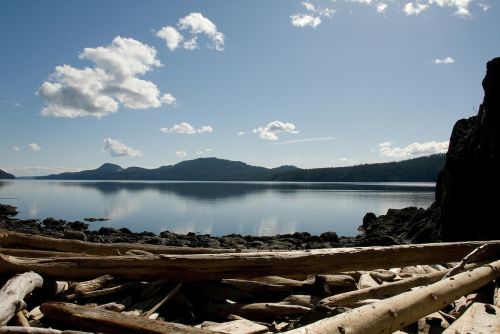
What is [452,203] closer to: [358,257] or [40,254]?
[358,257]

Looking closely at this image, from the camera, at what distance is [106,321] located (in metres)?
4.56

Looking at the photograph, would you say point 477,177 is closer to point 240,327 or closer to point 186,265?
point 186,265

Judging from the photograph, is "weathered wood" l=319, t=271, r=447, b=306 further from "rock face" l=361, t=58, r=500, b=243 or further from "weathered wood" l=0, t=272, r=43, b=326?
"rock face" l=361, t=58, r=500, b=243

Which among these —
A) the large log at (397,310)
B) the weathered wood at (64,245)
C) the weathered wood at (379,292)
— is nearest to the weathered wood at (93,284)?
the weathered wood at (64,245)

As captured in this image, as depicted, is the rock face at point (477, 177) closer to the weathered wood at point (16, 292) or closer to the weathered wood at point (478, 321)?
the weathered wood at point (478, 321)

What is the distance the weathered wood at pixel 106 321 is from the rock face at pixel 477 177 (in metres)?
21.6

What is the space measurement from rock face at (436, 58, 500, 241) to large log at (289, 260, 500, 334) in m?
18.3

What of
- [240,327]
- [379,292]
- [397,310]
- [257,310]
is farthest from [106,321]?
[379,292]

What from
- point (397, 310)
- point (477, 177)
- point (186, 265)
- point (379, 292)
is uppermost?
point (477, 177)

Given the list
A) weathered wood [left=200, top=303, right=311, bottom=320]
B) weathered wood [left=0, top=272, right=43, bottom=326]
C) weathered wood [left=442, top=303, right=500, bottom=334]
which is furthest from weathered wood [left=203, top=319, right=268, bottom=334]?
weathered wood [left=0, top=272, right=43, bottom=326]

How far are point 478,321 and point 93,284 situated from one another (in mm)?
5320

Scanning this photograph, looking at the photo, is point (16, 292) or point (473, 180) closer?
point (16, 292)

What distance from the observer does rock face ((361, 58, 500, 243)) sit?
→ 77.5 ft

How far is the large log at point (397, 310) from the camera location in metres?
3.80
